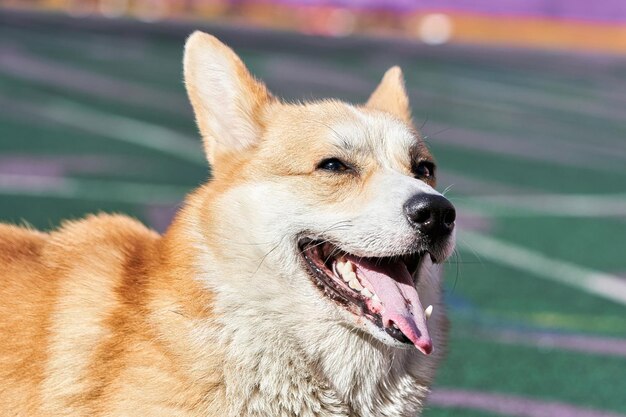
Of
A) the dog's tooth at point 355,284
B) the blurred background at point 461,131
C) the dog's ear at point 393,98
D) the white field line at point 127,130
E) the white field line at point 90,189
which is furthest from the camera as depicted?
the white field line at point 127,130

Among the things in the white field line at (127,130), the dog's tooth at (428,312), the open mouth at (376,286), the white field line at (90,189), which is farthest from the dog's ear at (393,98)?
the white field line at (127,130)

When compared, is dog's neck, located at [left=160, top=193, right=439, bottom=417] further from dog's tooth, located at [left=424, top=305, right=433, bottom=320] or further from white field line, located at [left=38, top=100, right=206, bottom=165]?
white field line, located at [left=38, top=100, right=206, bottom=165]

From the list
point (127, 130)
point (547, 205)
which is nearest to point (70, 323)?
point (547, 205)

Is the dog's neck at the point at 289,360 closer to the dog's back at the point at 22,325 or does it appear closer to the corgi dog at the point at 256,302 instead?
the corgi dog at the point at 256,302

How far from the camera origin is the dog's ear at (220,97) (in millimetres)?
4855

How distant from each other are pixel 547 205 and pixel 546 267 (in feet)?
8.52

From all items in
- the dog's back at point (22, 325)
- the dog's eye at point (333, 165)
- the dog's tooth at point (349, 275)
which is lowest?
the dog's back at point (22, 325)

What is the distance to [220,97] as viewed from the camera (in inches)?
193

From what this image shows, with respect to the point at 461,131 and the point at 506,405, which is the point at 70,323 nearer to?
the point at 506,405

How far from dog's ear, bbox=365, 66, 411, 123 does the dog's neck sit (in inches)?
53.8

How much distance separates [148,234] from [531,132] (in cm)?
1353

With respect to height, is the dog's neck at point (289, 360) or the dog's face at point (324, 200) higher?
the dog's face at point (324, 200)

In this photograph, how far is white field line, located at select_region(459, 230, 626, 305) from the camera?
846 centimetres

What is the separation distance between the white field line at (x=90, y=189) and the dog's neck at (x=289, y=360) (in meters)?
5.68
